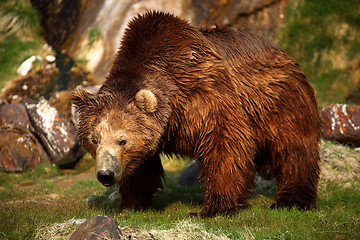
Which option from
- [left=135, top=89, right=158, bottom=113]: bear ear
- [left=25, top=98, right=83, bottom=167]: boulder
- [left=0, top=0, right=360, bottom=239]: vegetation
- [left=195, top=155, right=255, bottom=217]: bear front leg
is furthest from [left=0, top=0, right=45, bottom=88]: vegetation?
Result: [left=195, top=155, right=255, bottom=217]: bear front leg

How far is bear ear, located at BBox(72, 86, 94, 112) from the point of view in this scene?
514cm

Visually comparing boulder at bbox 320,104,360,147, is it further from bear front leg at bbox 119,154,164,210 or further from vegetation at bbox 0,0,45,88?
vegetation at bbox 0,0,45,88

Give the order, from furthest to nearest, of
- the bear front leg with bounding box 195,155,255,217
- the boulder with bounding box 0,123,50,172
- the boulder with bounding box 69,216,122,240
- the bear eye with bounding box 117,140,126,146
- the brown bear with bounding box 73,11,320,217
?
1. the boulder with bounding box 0,123,50,172
2. the bear front leg with bounding box 195,155,255,217
3. the brown bear with bounding box 73,11,320,217
4. the bear eye with bounding box 117,140,126,146
5. the boulder with bounding box 69,216,122,240

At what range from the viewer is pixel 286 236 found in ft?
14.7

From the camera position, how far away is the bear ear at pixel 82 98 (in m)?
5.14

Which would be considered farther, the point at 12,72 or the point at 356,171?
the point at 12,72

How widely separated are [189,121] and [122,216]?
1.50 meters

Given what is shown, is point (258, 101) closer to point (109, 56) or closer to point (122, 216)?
point (122, 216)

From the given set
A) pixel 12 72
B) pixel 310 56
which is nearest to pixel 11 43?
pixel 12 72

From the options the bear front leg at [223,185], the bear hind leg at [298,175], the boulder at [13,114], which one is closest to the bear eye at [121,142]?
the bear front leg at [223,185]

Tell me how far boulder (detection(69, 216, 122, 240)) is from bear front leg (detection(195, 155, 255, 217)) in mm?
1641

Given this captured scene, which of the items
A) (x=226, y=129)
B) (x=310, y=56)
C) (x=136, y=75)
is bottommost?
(x=226, y=129)

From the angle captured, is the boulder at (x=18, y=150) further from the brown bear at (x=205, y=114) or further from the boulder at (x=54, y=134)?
the brown bear at (x=205, y=114)

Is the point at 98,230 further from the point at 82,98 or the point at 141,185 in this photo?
the point at 141,185
